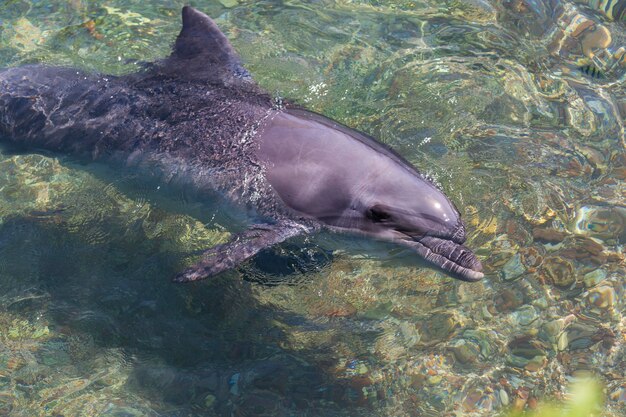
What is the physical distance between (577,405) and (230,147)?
12.5 ft

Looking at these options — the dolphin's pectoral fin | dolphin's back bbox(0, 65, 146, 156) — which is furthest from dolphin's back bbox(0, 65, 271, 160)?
the dolphin's pectoral fin

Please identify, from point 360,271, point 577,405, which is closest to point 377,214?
point 360,271

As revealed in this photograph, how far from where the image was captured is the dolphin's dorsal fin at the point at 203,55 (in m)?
6.93

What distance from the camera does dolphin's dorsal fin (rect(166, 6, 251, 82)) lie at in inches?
273

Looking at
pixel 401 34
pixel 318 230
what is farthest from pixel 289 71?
pixel 318 230

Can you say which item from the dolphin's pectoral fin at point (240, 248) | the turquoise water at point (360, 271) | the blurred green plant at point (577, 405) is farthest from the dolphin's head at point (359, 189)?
the blurred green plant at point (577, 405)

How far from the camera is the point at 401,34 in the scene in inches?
346

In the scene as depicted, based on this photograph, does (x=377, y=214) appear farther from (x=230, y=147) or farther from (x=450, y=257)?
(x=230, y=147)

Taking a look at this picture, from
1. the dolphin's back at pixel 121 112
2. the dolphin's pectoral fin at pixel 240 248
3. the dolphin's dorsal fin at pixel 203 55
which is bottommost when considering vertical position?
the dolphin's pectoral fin at pixel 240 248

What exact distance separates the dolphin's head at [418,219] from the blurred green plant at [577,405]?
128 centimetres

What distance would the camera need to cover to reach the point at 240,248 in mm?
5797

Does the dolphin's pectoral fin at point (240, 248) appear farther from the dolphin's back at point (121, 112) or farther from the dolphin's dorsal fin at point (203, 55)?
the dolphin's dorsal fin at point (203, 55)

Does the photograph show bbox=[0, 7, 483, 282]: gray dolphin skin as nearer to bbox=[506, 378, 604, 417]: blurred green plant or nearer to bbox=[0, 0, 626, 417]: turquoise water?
bbox=[0, 0, 626, 417]: turquoise water

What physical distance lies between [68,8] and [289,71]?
11.6ft
